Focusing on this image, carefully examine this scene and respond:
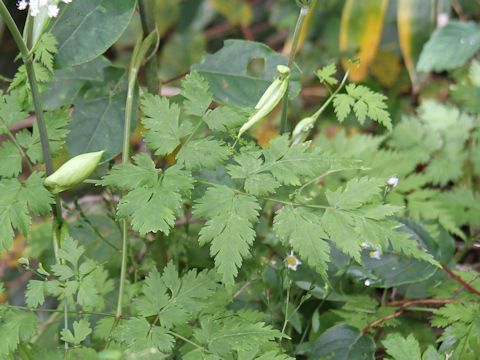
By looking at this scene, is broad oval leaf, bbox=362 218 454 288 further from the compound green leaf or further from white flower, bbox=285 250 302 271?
the compound green leaf

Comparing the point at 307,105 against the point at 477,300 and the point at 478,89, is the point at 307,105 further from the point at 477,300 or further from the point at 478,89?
the point at 477,300

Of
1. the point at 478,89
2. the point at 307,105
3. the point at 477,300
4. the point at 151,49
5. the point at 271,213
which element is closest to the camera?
the point at 477,300

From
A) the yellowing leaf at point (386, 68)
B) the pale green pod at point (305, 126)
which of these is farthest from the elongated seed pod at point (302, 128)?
the yellowing leaf at point (386, 68)

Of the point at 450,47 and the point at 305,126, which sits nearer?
the point at 305,126

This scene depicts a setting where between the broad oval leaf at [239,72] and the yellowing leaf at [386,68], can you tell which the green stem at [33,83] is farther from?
the yellowing leaf at [386,68]

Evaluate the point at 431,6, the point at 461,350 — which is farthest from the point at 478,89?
the point at 461,350

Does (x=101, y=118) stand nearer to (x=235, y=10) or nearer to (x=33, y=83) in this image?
(x=33, y=83)

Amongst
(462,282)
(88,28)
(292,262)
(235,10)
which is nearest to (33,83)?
(88,28)
